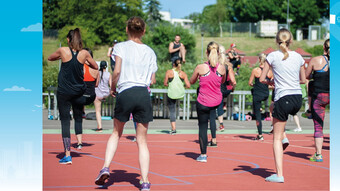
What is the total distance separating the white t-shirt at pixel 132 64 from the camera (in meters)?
6.47

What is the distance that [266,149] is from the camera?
1111 centimetres

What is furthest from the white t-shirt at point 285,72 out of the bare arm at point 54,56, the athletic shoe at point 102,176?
the bare arm at point 54,56

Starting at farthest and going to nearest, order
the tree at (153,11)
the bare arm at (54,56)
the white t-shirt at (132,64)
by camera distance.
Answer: the tree at (153,11) < the bare arm at (54,56) < the white t-shirt at (132,64)

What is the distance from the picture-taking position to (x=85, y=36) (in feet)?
168

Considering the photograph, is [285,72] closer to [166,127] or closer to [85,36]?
[166,127]

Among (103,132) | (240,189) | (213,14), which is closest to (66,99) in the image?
(240,189)

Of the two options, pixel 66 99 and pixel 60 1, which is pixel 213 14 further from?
pixel 66 99

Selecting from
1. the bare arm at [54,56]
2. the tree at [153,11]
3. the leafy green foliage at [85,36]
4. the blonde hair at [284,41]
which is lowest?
the bare arm at [54,56]

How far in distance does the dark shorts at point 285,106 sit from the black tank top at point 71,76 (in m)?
3.27

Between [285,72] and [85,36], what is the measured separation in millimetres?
45140

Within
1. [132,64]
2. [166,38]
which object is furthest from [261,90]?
[166,38]

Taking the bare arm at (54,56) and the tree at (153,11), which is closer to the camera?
the bare arm at (54,56)

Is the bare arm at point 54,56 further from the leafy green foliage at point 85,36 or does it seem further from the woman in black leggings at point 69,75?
the leafy green foliage at point 85,36

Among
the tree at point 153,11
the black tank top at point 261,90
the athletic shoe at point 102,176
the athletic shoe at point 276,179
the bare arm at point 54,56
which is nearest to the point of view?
the athletic shoe at point 102,176
